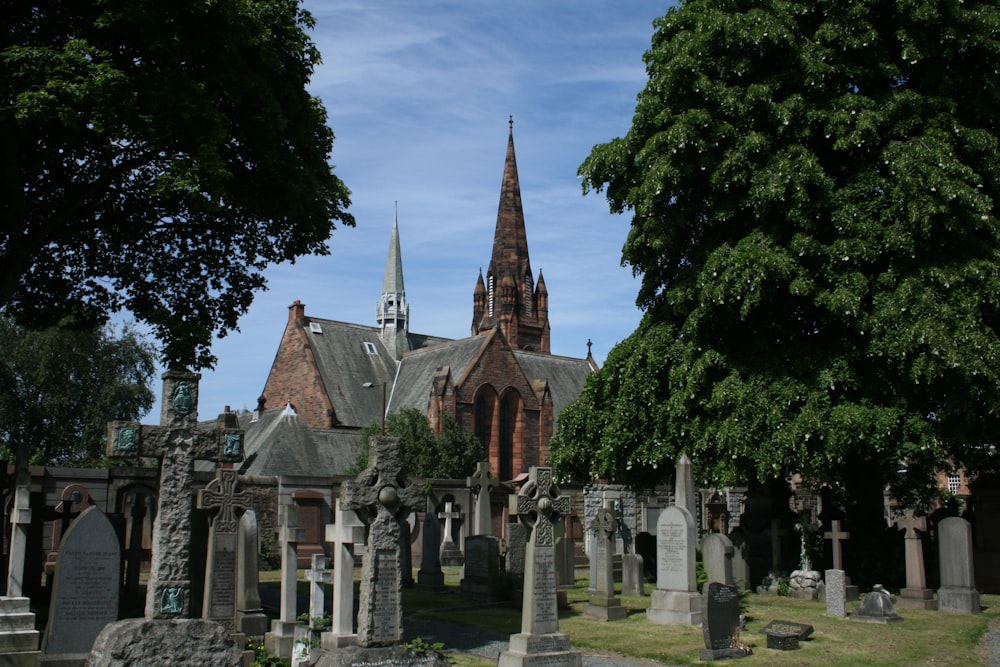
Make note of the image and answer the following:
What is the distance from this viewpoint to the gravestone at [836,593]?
1542 centimetres

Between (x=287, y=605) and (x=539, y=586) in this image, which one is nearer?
(x=539, y=586)

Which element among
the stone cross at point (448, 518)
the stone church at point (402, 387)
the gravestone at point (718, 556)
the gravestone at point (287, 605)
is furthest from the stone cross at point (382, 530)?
the stone church at point (402, 387)

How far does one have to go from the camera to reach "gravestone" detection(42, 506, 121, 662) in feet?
29.4

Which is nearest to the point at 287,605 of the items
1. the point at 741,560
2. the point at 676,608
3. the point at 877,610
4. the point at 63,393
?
the point at 676,608

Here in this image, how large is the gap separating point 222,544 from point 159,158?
24.8 feet

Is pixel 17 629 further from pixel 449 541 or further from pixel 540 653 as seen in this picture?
pixel 449 541

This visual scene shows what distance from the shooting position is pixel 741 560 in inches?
783

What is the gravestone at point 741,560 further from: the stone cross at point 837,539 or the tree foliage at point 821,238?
the tree foliage at point 821,238

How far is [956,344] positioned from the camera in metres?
15.6

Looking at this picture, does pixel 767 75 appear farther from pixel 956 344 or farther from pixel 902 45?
pixel 956 344

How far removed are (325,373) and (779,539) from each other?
3203 cm

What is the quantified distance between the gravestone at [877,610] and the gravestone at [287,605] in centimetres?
928

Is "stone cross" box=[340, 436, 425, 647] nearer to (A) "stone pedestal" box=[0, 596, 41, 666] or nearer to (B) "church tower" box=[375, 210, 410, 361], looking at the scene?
(A) "stone pedestal" box=[0, 596, 41, 666]

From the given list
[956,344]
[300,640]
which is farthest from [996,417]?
[300,640]
